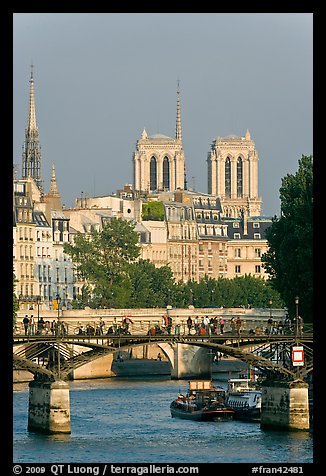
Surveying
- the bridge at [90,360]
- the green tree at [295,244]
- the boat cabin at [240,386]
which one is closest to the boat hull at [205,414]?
the boat cabin at [240,386]

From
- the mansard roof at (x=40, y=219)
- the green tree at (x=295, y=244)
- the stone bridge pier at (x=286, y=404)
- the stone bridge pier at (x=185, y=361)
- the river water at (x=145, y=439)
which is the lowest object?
the river water at (x=145, y=439)

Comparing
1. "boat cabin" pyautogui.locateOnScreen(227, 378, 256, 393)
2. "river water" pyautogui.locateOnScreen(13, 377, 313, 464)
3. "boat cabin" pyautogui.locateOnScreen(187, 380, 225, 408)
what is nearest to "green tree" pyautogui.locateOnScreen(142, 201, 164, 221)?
"river water" pyautogui.locateOnScreen(13, 377, 313, 464)

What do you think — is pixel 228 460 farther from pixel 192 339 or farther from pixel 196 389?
pixel 196 389

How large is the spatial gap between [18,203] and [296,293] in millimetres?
58488

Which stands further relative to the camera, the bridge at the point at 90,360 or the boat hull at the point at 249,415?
the boat hull at the point at 249,415

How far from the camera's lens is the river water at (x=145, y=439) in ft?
154

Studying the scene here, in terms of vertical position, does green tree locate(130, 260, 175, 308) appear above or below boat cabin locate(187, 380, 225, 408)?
above

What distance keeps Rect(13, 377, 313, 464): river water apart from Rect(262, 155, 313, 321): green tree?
6.22 metres

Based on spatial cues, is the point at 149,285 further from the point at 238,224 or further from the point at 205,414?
the point at 205,414

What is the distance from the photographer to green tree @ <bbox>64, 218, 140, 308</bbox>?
124 meters

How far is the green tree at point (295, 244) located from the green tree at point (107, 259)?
43.9m

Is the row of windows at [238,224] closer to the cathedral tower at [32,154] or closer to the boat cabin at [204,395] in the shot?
the cathedral tower at [32,154]

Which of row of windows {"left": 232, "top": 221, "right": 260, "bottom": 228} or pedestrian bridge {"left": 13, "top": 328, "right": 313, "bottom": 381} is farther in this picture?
row of windows {"left": 232, "top": 221, "right": 260, "bottom": 228}

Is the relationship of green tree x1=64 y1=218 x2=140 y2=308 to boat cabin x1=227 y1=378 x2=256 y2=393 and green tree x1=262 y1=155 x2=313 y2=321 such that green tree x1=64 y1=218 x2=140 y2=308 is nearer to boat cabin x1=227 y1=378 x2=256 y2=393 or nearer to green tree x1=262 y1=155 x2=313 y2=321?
green tree x1=262 y1=155 x2=313 y2=321
